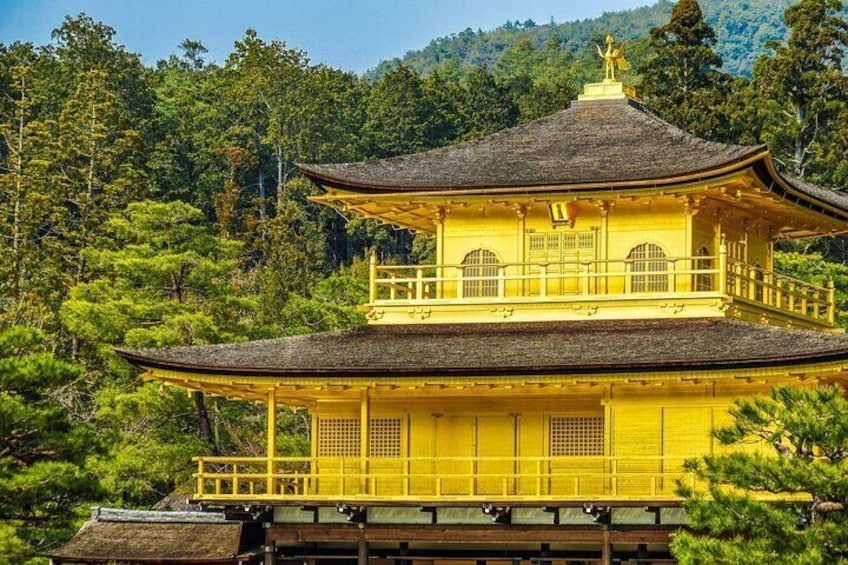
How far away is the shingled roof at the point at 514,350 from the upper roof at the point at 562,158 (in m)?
2.65

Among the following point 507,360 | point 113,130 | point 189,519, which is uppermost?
point 113,130

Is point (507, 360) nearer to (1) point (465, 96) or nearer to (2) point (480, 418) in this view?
(2) point (480, 418)

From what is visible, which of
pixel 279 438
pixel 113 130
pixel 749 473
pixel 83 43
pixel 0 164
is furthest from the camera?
pixel 83 43

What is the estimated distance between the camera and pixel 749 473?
28047 mm

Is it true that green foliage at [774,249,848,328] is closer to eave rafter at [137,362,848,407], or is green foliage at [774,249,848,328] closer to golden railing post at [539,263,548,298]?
golden railing post at [539,263,548,298]

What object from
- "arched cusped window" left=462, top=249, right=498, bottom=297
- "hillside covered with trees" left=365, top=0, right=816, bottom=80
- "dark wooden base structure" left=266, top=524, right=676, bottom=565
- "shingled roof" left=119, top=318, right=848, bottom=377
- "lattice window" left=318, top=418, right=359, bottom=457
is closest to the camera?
"shingled roof" left=119, top=318, right=848, bottom=377

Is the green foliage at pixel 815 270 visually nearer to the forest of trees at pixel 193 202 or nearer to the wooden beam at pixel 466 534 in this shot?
the forest of trees at pixel 193 202

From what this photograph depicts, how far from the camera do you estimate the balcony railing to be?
32.8 meters

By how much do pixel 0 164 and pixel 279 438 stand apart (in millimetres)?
30159

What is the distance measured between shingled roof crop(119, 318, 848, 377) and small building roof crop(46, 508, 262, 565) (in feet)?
10.9

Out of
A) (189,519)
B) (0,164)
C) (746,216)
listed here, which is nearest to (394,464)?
(189,519)

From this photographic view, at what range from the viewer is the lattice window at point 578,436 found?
34.8m

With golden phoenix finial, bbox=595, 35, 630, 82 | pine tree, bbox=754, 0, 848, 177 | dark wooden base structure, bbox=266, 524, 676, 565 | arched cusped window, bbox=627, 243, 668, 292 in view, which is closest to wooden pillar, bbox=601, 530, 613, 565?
dark wooden base structure, bbox=266, 524, 676, 565

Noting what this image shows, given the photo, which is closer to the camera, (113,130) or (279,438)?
(279,438)
